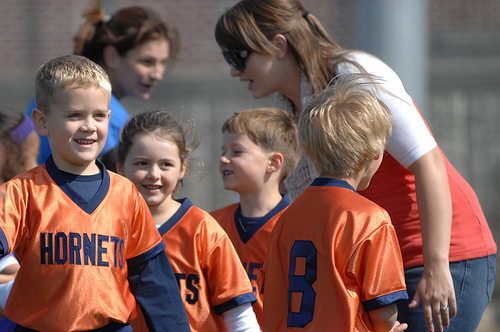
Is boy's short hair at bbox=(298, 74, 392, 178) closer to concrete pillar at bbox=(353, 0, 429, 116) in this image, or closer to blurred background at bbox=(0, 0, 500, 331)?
concrete pillar at bbox=(353, 0, 429, 116)

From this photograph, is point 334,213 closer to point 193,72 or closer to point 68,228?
point 68,228

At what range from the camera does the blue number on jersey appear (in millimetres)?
2242

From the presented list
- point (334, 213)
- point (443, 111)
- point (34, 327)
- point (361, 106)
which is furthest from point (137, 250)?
point (443, 111)

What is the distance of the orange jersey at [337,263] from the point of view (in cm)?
217

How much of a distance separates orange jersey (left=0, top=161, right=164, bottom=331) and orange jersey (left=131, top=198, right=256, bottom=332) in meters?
0.50

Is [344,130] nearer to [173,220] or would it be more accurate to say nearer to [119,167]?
[173,220]

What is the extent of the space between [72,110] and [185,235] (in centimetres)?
80

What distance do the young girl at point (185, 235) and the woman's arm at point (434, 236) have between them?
0.71 meters

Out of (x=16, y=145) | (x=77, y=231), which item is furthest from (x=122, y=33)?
(x=77, y=231)

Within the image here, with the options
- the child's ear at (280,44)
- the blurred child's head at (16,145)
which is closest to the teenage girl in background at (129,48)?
the blurred child's head at (16,145)

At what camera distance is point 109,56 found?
3.95 m

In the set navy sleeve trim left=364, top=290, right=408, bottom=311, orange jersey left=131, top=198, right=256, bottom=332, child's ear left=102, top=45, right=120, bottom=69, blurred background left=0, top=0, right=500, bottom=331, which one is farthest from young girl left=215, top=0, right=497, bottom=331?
blurred background left=0, top=0, right=500, bottom=331

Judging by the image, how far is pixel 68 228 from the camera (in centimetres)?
221

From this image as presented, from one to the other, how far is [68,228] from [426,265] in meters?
1.22
